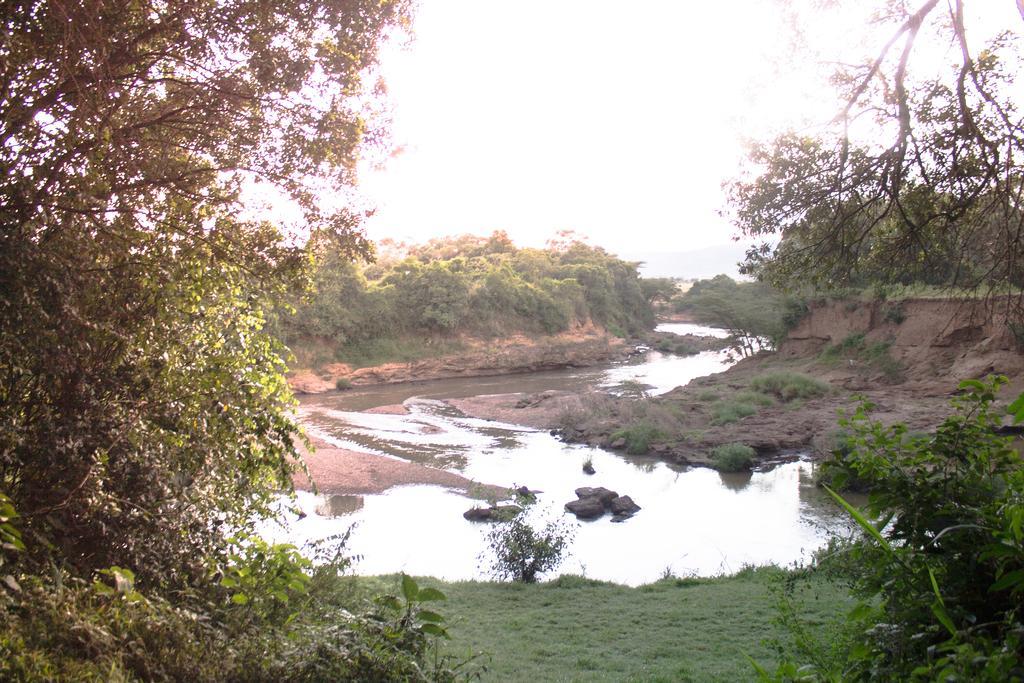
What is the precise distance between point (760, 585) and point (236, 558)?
7690 millimetres

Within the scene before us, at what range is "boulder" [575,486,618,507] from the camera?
16.2 meters

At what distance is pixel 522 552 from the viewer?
11336 mm

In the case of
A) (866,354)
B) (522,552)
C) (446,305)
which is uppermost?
(446,305)

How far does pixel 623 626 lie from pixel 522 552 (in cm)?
327

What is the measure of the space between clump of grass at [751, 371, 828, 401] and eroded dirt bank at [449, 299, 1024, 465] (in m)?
0.28

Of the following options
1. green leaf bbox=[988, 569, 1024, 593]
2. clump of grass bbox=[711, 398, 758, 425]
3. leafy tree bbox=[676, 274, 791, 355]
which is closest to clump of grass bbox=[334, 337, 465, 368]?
leafy tree bbox=[676, 274, 791, 355]

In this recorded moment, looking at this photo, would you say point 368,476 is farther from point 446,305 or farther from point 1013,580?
point 446,305

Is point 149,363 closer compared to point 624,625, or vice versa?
point 149,363

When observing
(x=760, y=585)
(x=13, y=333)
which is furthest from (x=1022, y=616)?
(x=760, y=585)

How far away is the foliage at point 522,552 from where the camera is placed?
37.3 feet

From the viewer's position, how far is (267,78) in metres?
6.20

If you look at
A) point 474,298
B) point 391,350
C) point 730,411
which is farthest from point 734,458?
point 474,298

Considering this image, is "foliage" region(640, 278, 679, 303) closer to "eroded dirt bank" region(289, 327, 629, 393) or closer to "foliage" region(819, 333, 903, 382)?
"eroded dirt bank" region(289, 327, 629, 393)

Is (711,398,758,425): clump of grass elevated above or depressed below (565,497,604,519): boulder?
above
